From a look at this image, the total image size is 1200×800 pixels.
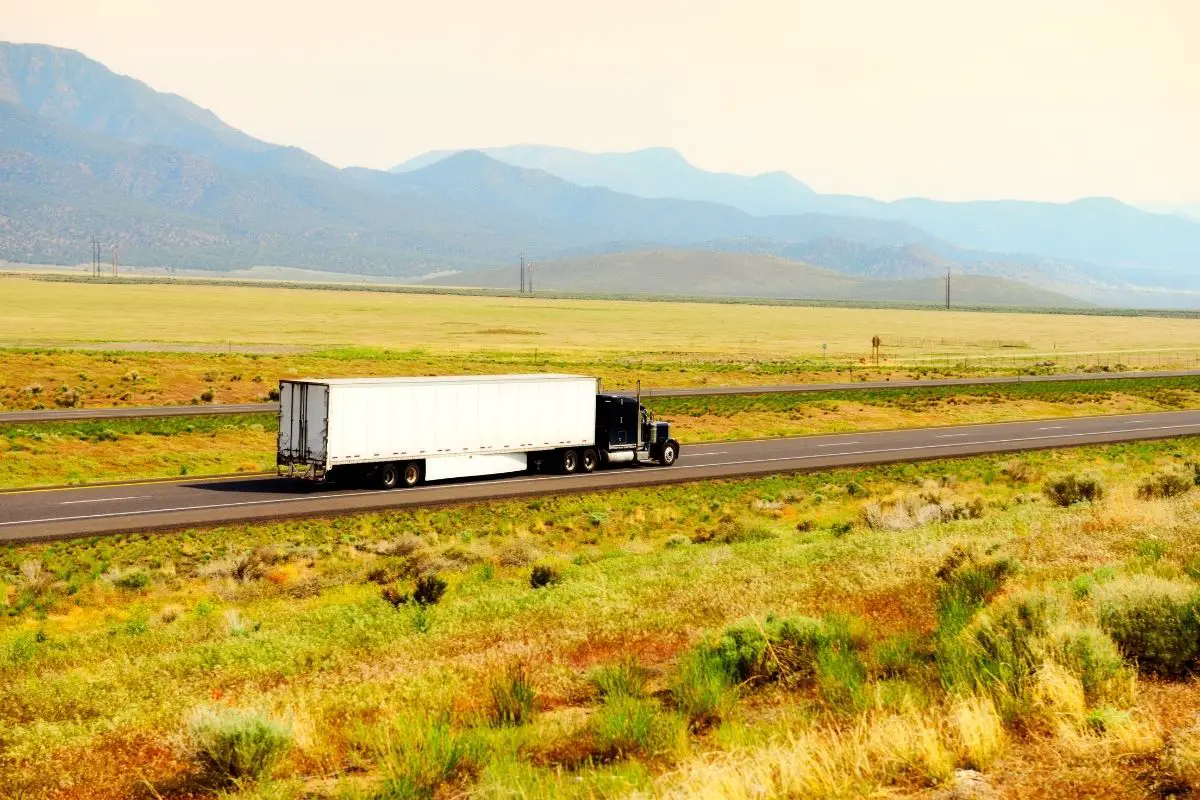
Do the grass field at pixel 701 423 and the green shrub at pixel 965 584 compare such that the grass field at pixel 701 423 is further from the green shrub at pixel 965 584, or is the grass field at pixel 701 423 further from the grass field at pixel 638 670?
the green shrub at pixel 965 584

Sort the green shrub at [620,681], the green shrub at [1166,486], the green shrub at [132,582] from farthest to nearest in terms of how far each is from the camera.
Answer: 1. the green shrub at [1166,486]
2. the green shrub at [132,582]
3. the green shrub at [620,681]

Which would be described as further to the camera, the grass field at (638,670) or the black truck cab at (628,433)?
the black truck cab at (628,433)

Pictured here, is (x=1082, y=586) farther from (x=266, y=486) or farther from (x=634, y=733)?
(x=266, y=486)

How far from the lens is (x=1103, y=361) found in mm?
116250

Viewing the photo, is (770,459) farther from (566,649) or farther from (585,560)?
(566,649)

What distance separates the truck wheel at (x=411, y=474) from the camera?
3578 cm

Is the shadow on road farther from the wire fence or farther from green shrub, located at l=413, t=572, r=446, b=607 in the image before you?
the wire fence

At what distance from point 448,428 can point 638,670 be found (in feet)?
79.1

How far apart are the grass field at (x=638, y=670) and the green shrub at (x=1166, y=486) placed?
5.26 metres

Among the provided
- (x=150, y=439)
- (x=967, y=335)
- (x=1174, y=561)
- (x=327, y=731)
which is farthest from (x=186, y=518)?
(x=967, y=335)

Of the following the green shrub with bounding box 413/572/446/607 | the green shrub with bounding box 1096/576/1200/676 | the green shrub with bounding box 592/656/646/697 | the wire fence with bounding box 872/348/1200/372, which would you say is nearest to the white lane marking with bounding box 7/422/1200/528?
the green shrub with bounding box 413/572/446/607

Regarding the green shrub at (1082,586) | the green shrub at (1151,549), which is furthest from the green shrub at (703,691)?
the green shrub at (1151,549)

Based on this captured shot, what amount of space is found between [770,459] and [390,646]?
3037 centimetres

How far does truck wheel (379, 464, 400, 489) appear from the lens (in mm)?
35219
